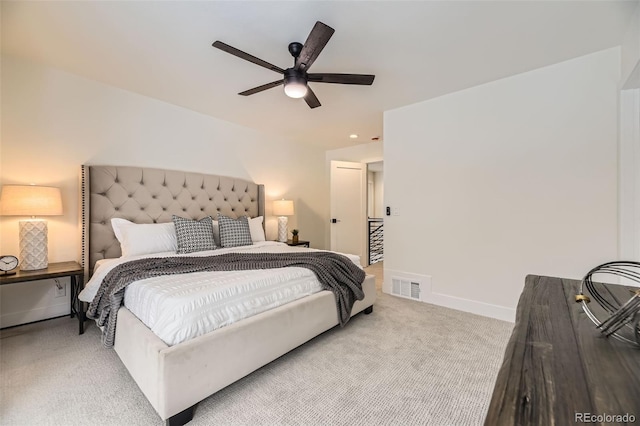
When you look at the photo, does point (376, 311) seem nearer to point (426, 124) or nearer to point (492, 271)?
point (492, 271)

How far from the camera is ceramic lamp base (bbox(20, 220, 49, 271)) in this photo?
2.27m

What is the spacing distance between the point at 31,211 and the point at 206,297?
1927 millimetres

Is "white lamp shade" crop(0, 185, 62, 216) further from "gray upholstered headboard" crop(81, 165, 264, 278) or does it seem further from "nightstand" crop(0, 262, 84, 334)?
"nightstand" crop(0, 262, 84, 334)

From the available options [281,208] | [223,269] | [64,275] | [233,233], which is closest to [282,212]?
[281,208]

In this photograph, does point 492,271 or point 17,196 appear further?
point 492,271

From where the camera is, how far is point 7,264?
2.15m

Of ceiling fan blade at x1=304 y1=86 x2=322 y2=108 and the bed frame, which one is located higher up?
ceiling fan blade at x1=304 y1=86 x2=322 y2=108

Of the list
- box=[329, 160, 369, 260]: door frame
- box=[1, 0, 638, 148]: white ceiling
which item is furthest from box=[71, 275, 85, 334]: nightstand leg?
box=[329, 160, 369, 260]: door frame

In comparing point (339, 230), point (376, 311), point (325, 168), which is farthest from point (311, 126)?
point (376, 311)

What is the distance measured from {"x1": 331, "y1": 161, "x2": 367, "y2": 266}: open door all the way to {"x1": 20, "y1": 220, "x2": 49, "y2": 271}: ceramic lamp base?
3.81m

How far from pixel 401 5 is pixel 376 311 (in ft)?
8.70

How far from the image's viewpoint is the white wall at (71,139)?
95.0 inches

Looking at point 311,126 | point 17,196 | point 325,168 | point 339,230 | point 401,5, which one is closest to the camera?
point 401,5

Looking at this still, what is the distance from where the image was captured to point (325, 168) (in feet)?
18.4
